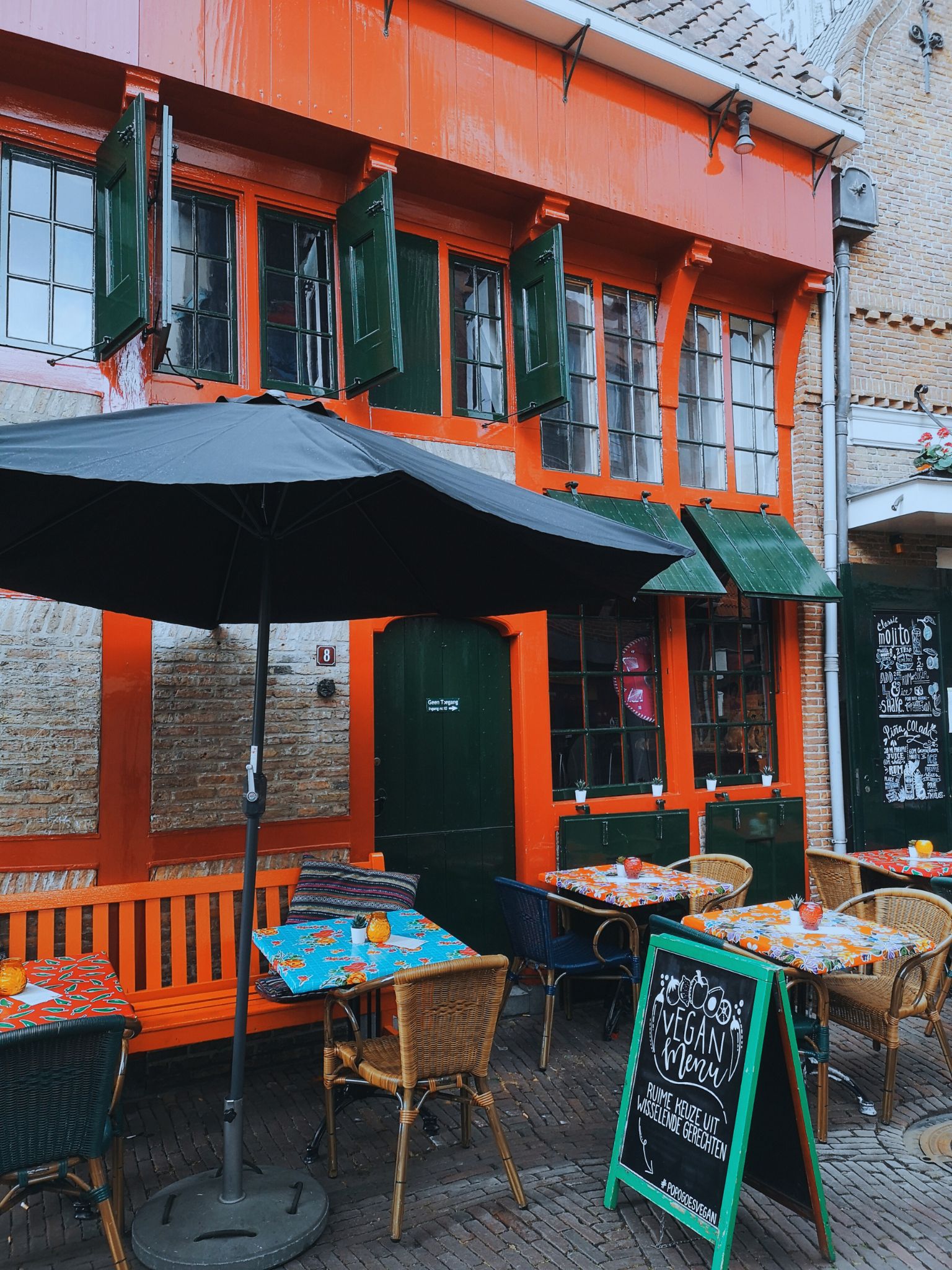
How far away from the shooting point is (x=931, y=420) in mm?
9359

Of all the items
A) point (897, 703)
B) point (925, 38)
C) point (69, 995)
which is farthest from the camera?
point (925, 38)

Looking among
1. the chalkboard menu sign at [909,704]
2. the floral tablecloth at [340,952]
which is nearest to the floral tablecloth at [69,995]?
the floral tablecloth at [340,952]

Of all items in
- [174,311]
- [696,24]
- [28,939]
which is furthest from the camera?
[696,24]

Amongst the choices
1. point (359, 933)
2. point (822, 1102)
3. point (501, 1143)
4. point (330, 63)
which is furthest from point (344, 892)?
point (330, 63)

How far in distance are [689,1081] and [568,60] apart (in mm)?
7097

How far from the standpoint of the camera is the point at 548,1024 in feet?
18.7

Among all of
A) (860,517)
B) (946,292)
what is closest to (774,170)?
(946,292)

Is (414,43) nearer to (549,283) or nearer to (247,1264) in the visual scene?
(549,283)

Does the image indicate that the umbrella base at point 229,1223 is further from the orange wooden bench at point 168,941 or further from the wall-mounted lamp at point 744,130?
the wall-mounted lamp at point 744,130

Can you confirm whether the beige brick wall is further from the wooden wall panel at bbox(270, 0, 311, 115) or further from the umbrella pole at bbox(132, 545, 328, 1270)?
the umbrella pole at bbox(132, 545, 328, 1270)

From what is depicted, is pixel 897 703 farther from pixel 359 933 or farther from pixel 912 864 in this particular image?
pixel 359 933

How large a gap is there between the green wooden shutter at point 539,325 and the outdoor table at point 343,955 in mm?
3852

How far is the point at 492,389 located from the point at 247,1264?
5822 millimetres

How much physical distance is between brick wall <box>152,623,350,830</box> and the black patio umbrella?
80cm
